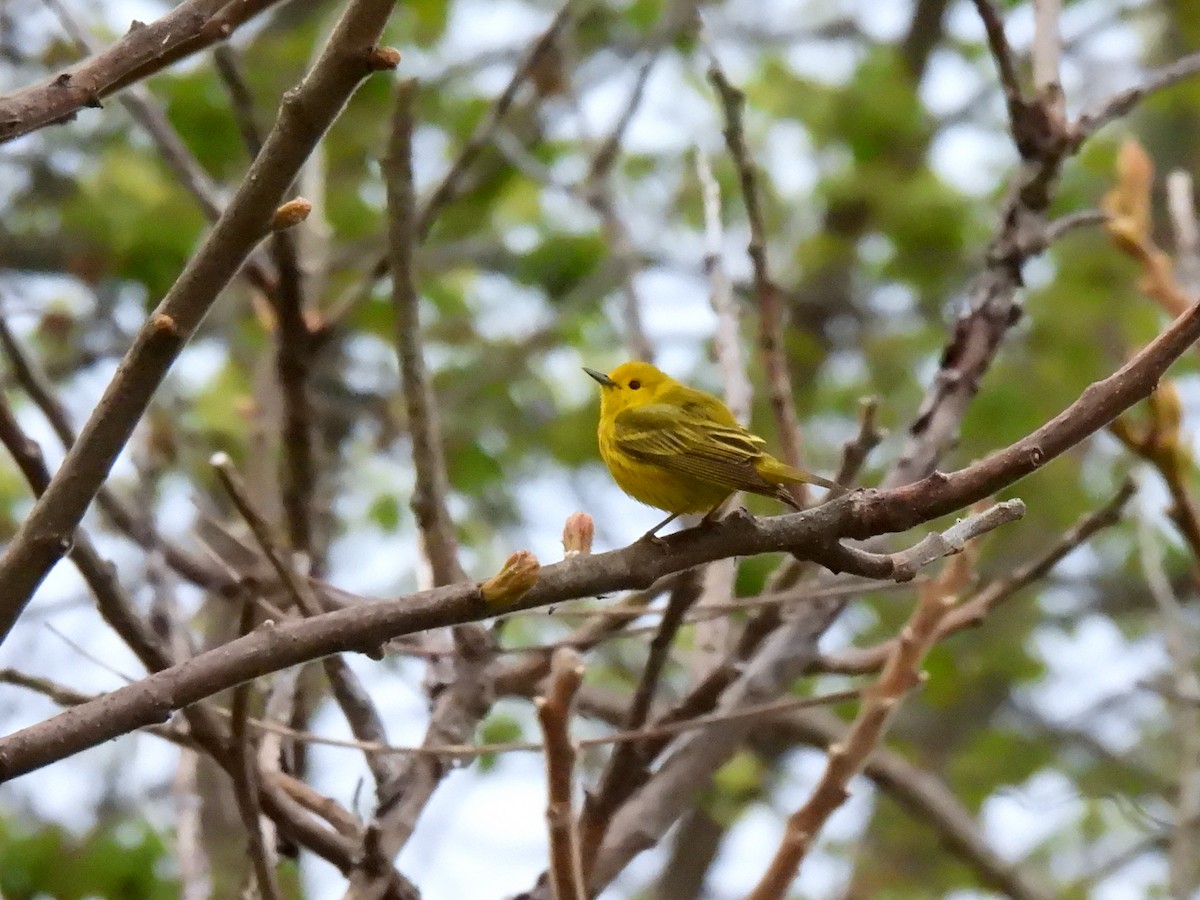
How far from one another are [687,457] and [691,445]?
51mm

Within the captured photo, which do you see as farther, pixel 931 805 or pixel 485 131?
pixel 931 805

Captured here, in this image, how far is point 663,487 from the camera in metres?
2.55

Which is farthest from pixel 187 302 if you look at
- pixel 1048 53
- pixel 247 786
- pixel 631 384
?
pixel 1048 53

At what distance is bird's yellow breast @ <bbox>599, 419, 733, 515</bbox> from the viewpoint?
8.10ft

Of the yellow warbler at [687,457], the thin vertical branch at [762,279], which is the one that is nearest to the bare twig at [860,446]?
the yellow warbler at [687,457]

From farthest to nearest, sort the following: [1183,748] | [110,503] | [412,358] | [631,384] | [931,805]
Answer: [931,805] → [1183,748] → [631,384] → [110,503] → [412,358]

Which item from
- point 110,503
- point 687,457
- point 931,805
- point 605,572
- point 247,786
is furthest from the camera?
point 931,805

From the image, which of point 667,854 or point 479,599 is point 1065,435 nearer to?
point 479,599

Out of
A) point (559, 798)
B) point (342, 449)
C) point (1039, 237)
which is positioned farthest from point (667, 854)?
point (559, 798)

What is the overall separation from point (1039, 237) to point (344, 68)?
2132 millimetres

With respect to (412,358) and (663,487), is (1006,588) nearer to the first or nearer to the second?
(663,487)

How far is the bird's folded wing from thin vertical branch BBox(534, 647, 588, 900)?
2.45 ft

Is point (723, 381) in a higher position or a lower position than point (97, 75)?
higher

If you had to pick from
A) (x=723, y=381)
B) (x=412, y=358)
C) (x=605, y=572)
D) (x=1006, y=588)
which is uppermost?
(x=723, y=381)
